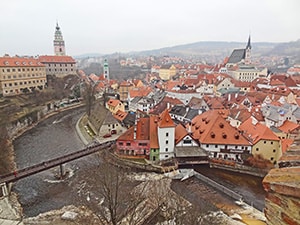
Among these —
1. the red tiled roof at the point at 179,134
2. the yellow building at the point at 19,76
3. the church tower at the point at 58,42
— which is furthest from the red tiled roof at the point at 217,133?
the church tower at the point at 58,42

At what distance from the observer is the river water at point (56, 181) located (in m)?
21.8

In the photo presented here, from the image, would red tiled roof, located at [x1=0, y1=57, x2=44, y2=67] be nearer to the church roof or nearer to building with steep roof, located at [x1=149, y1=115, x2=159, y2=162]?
building with steep roof, located at [x1=149, y1=115, x2=159, y2=162]

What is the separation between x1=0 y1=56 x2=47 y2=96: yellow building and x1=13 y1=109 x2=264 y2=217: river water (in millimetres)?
23644

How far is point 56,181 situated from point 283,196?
2603 centimetres

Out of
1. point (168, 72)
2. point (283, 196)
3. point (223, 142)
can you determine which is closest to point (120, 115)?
point (223, 142)

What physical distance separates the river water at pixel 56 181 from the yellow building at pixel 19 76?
77.6 ft

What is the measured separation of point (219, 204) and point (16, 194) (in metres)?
18.9

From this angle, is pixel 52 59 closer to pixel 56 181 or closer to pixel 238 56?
pixel 56 181

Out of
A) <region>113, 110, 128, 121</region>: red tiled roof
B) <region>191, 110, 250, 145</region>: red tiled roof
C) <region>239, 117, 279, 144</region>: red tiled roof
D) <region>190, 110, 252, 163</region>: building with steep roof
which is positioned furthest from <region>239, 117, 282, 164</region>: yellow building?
<region>113, 110, 128, 121</region>: red tiled roof

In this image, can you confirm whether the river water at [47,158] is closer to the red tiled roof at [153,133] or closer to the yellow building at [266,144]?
the red tiled roof at [153,133]

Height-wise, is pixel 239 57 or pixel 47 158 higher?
pixel 239 57

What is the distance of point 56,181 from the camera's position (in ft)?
83.6

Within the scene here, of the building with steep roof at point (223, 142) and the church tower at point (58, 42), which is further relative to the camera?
the church tower at point (58, 42)

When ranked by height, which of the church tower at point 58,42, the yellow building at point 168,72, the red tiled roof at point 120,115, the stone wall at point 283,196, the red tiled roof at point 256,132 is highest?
the church tower at point 58,42
